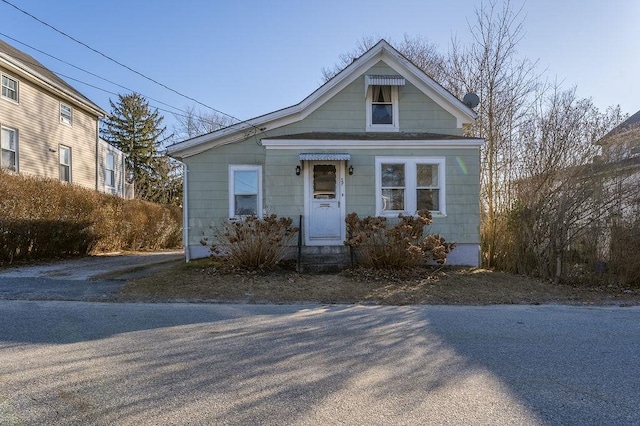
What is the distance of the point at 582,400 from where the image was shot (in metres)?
3.23

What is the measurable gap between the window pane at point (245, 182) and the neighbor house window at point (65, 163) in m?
11.8

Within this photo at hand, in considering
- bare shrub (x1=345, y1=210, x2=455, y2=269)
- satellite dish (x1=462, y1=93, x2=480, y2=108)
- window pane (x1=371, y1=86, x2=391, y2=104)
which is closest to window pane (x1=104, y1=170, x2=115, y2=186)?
window pane (x1=371, y1=86, x2=391, y2=104)

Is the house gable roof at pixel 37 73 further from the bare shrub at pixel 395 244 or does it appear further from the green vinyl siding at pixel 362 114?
the bare shrub at pixel 395 244

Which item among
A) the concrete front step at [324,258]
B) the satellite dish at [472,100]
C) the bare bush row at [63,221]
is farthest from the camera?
the satellite dish at [472,100]

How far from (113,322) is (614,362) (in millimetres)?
5947

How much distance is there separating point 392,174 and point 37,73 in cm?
1507

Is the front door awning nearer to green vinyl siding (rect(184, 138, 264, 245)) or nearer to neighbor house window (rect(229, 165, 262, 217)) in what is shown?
neighbor house window (rect(229, 165, 262, 217))

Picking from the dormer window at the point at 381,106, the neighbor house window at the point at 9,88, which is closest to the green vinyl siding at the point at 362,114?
the dormer window at the point at 381,106

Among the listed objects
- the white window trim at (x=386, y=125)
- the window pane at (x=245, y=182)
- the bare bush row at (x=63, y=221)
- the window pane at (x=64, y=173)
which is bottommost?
the bare bush row at (x=63, y=221)

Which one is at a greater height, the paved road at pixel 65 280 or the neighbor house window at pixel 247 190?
the neighbor house window at pixel 247 190

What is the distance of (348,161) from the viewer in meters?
10.7

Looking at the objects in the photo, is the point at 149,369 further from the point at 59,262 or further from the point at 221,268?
the point at 59,262

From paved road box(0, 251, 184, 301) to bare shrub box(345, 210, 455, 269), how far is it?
515 centimetres

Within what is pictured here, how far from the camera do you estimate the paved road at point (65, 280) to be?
23.5 feet
